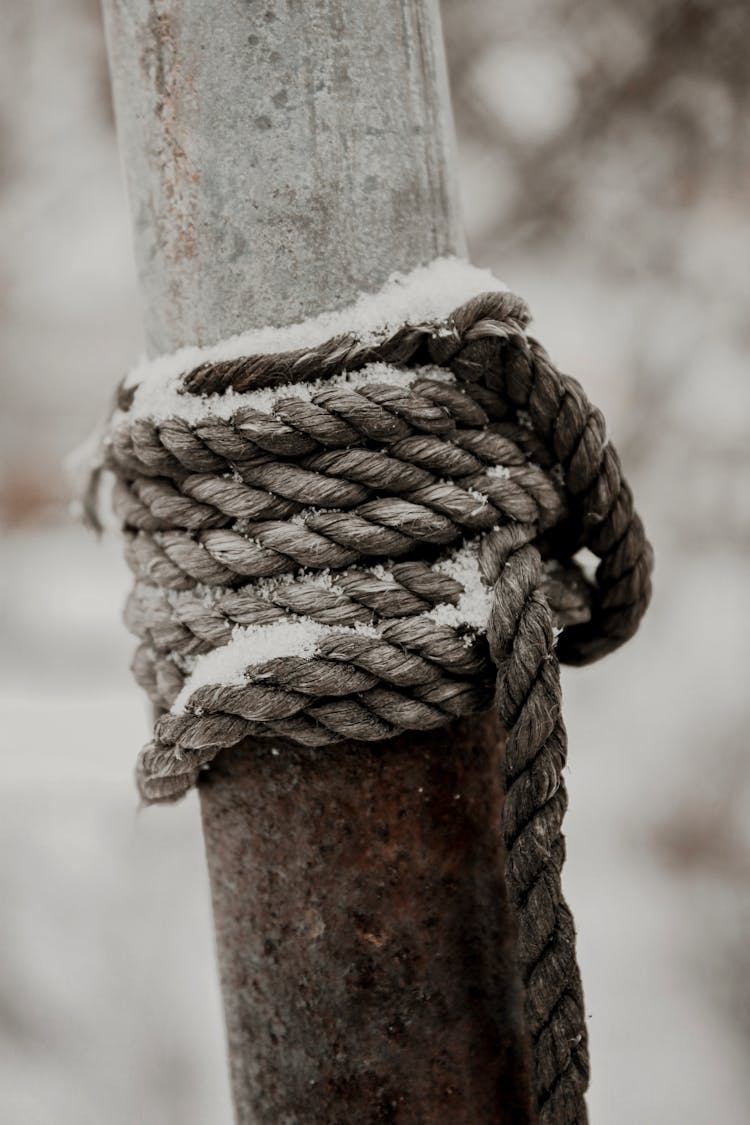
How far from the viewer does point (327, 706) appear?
0.57 metres

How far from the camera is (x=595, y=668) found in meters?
2.84

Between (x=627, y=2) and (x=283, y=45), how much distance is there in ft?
7.80

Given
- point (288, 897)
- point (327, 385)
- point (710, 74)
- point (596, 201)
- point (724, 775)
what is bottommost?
point (288, 897)

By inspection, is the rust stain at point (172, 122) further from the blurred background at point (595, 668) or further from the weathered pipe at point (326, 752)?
the blurred background at point (595, 668)

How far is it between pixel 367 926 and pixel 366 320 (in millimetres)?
343

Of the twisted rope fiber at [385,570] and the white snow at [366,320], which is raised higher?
the white snow at [366,320]

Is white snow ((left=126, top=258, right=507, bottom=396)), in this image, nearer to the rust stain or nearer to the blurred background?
the rust stain

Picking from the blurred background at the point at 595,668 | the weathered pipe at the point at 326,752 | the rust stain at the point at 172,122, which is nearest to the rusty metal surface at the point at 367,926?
the weathered pipe at the point at 326,752

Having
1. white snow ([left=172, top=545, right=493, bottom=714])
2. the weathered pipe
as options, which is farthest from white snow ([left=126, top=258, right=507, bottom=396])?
white snow ([left=172, top=545, right=493, bottom=714])

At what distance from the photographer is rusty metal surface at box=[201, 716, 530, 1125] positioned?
1.96ft

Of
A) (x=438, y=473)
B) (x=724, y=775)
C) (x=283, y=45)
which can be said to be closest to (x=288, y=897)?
(x=438, y=473)

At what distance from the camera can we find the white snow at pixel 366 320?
0.58 metres

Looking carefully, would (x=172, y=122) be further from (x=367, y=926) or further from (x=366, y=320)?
(x=367, y=926)

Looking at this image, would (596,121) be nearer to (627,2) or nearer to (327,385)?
(627,2)
